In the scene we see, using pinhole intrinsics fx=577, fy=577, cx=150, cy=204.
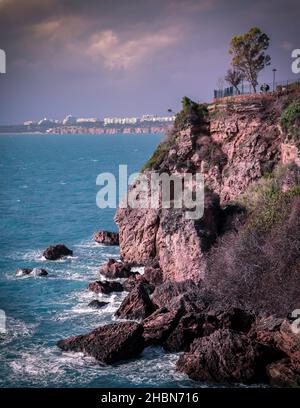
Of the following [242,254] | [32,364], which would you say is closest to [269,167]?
[242,254]

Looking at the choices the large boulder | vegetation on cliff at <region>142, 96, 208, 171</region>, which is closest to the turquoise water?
the large boulder

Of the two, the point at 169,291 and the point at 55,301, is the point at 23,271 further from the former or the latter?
the point at 169,291

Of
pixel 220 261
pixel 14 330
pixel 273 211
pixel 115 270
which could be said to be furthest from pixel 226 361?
pixel 115 270

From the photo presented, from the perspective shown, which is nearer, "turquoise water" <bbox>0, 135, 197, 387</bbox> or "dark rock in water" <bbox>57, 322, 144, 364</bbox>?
"turquoise water" <bbox>0, 135, 197, 387</bbox>

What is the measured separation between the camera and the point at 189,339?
87.9 ft

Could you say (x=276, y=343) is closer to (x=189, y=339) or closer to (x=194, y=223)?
(x=189, y=339)

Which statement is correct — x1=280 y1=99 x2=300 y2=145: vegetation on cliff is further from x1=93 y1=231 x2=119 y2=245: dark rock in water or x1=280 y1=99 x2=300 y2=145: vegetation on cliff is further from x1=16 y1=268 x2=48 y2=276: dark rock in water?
x1=16 y1=268 x2=48 y2=276: dark rock in water

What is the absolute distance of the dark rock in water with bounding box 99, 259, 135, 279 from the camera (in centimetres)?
3869

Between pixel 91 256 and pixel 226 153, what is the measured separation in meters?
13.2

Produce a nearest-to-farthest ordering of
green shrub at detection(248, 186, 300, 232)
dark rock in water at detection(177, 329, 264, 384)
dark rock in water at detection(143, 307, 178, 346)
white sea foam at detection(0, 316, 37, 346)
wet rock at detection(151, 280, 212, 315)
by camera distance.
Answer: dark rock in water at detection(177, 329, 264, 384)
dark rock in water at detection(143, 307, 178, 346)
wet rock at detection(151, 280, 212, 315)
white sea foam at detection(0, 316, 37, 346)
green shrub at detection(248, 186, 300, 232)

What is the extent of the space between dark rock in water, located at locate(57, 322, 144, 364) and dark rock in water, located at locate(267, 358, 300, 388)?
6181mm

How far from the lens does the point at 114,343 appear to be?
2616 cm

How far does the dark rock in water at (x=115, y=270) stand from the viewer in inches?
1523

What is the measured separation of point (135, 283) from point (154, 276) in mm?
1317
